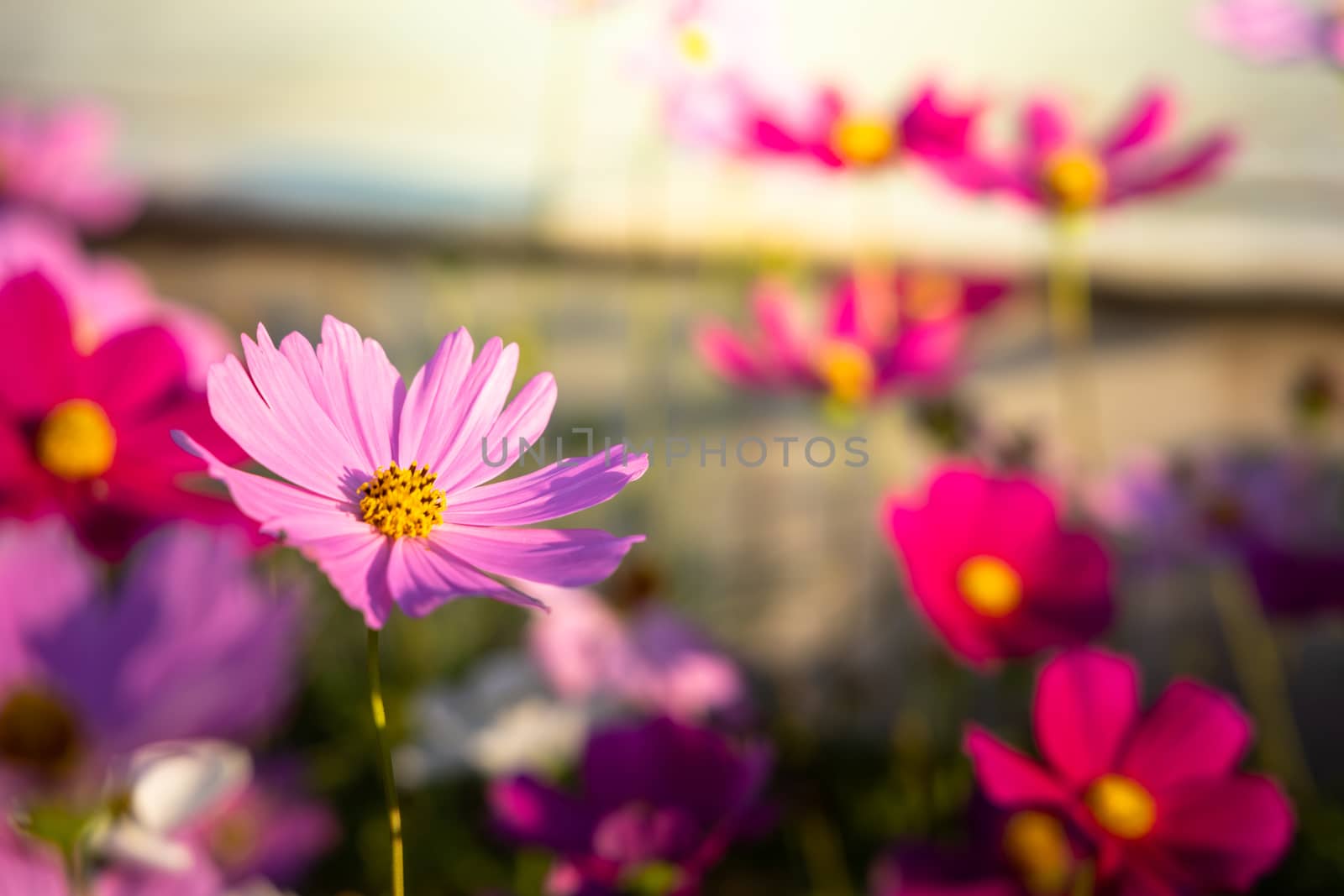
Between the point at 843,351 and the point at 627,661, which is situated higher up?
the point at 843,351

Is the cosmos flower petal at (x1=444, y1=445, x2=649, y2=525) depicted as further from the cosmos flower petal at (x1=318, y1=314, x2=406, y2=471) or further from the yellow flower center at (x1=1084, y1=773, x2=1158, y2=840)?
the yellow flower center at (x1=1084, y1=773, x2=1158, y2=840)

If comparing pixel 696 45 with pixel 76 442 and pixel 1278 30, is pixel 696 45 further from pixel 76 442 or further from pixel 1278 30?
pixel 76 442

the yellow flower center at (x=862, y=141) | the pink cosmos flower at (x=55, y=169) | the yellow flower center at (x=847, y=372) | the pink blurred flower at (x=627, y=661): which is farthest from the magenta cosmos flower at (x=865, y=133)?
the pink cosmos flower at (x=55, y=169)

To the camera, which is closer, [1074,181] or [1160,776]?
[1160,776]

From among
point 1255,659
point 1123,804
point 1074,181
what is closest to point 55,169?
point 1074,181

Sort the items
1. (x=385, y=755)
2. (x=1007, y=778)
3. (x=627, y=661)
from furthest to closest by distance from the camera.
→ (x=627, y=661), (x=1007, y=778), (x=385, y=755)

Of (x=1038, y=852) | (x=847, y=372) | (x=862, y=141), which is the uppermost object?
(x=862, y=141)

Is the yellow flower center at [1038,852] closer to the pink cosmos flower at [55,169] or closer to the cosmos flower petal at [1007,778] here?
the cosmos flower petal at [1007,778]

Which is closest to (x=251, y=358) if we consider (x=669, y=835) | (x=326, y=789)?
(x=669, y=835)
